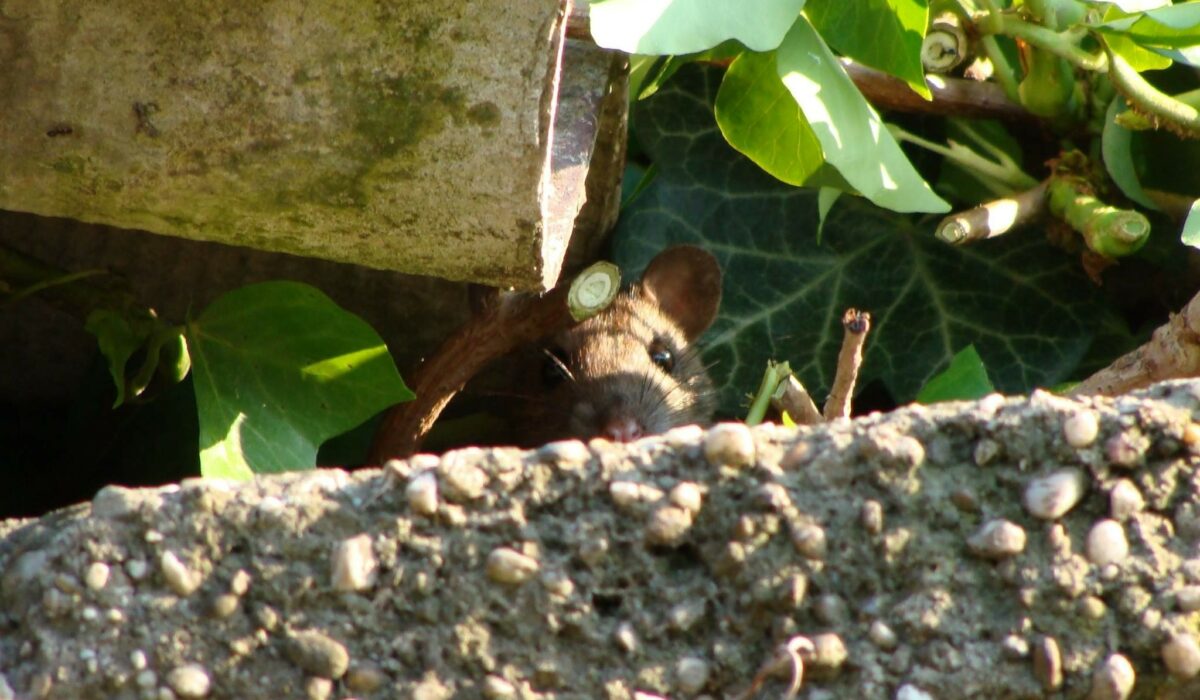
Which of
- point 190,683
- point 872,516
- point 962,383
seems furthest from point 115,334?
point 872,516

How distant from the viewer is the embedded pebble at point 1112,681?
0.99 meters

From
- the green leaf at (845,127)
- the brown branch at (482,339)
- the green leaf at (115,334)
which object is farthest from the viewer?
the brown branch at (482,339)

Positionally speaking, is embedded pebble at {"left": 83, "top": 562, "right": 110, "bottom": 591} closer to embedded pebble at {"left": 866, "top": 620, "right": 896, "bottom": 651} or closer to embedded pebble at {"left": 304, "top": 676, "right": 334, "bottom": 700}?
embedded pebble at {"left": 304, "top": 676, "right": 334, "bottom": 700}

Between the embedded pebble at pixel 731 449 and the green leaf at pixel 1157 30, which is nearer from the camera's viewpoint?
the embedded pebble at pixel 731 449

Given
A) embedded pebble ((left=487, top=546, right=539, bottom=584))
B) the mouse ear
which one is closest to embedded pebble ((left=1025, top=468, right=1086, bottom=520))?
embedded pebble ((left=487, top=546, right=539, bottom=584))

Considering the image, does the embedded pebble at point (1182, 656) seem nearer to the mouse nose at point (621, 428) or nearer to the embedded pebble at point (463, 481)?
the embedded pebble at point (463, 481)

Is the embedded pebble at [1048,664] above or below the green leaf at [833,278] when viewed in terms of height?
above

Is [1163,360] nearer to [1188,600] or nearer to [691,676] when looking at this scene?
[1188,600]

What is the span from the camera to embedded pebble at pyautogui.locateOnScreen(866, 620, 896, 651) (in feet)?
3.33

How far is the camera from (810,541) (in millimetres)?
1041

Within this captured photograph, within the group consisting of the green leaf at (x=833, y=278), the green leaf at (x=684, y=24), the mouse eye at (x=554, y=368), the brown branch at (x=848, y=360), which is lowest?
the mouse eye at (x=554, y=368)

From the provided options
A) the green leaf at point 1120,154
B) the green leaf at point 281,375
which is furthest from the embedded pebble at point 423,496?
the green leaf at point 1120,154

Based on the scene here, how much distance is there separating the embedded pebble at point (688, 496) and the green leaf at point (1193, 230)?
3.12ft

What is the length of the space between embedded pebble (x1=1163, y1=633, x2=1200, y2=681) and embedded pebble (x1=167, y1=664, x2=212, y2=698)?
69 cm
